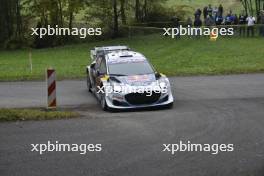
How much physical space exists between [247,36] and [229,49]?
25.8 feet

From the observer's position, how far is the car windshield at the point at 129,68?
702 inches

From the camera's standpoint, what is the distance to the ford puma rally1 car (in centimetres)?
1684

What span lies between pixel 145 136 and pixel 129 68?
5.79 meters

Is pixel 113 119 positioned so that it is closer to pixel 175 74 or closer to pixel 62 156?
Answer: pixel 62 156

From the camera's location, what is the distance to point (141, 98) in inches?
666

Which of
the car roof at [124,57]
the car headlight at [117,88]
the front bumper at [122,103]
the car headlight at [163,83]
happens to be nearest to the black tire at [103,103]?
the front bumper at [122,103]

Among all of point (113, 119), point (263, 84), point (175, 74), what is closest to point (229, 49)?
point (175, 74)

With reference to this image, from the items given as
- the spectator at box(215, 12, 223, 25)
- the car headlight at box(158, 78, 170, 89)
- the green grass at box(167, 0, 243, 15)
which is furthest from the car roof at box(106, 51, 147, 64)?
the green grass at box(167, 0, 243, 15)

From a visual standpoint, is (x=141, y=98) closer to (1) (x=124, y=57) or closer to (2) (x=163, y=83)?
(2) (x=163, y=83)

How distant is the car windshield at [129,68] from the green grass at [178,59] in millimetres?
7697

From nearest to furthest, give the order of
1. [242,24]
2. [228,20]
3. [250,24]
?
1. [250,24]
2. [228,20]
3. [242,24]

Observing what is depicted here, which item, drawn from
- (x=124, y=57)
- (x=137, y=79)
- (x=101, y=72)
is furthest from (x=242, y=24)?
(x=137, y=79)

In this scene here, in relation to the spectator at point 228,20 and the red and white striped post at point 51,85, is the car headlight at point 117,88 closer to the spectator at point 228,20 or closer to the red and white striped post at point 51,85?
the red and white striped post at point 51,85

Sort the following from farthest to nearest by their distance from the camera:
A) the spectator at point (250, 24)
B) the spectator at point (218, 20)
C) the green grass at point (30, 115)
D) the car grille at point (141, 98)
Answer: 1. the spectator at point (218, 20)
2. the spectator at point (250, 24)
3. the car grille at point (141, 98)
4. the green grass at point (30, 115)
